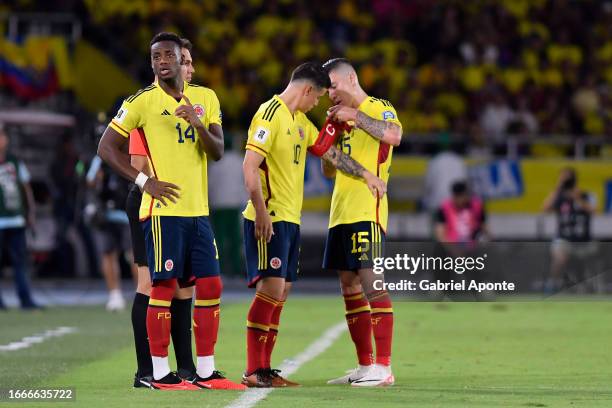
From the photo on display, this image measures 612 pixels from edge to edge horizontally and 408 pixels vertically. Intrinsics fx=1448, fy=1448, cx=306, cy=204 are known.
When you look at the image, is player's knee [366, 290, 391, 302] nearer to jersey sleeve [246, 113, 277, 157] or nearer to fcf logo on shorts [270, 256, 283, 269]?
fcf logo on shorts [270, 256, 283, 269]

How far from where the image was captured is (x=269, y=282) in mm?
9680

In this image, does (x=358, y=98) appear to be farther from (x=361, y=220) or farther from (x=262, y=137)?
(x=262, y=137)

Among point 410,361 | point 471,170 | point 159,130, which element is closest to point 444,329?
point 410,361

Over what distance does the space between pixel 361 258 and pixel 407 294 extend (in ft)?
2.27

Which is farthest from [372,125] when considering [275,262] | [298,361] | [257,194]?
[298,361]

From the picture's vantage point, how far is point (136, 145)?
9.54 m

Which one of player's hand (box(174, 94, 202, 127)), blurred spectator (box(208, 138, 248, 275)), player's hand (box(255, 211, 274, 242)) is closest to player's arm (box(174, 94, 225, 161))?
player's hand (box(174, 94, 202, 127))

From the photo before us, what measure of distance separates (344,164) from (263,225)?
857 mm

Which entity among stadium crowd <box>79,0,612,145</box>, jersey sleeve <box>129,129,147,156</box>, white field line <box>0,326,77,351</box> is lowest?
white field line <box>0,326,77,351</box>

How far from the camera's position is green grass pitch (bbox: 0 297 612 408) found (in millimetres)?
8805

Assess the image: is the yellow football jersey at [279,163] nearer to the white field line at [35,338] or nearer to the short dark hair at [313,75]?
the short dark hair at [313,75]

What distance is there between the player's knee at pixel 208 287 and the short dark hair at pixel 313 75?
1512 mm

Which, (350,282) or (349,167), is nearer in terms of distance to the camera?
(349,167)

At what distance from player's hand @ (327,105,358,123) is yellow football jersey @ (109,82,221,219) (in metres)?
1.03
